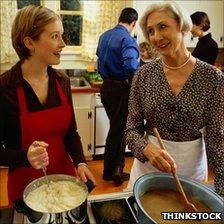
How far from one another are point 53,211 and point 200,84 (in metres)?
0.76

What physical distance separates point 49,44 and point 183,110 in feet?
2.03

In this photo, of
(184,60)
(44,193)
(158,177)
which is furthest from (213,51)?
(44,193)

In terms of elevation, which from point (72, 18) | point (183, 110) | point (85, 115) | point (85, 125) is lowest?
point (85, 125)

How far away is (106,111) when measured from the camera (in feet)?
9.36

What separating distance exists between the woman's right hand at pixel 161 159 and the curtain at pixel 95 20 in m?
2.52

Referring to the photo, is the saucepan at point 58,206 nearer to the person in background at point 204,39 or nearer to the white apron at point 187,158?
the white apron at point 187,158

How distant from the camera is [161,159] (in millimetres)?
957

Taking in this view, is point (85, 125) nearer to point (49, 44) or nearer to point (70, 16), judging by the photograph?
point (70, 16)

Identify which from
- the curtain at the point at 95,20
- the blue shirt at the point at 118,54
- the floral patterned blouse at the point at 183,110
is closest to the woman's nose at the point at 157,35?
the floral patterned blouse at the point at 183,110

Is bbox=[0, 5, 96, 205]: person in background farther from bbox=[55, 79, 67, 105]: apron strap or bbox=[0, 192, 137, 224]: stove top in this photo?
bbox=[0, 192, 137, 224]: stove top

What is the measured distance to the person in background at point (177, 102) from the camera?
3.79 feet

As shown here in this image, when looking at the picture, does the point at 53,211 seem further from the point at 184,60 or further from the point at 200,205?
the point at 184,60

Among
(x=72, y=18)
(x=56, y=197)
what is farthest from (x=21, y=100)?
(x=72, y=18)

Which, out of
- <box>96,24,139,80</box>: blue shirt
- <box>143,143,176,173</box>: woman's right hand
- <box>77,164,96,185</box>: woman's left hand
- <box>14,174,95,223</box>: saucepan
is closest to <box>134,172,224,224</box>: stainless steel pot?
<box>143,143,176,173</box>: woman's right hand
